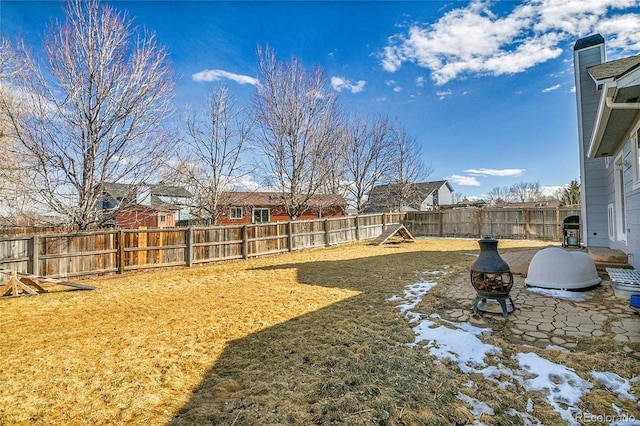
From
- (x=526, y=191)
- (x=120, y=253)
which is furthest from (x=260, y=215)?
(x=526, y=191)

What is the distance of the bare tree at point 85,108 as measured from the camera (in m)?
7.32

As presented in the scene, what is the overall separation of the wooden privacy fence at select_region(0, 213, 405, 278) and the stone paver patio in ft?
24.6

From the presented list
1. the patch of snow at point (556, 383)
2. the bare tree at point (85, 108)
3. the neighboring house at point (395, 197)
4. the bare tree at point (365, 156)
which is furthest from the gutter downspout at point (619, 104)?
the neighboring house at point (395, 197)

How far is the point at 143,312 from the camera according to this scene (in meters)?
4.57

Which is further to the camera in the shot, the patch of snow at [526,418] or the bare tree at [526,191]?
the bare tree at [526,191]

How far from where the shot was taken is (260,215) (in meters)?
22.9

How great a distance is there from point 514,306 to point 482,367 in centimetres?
195

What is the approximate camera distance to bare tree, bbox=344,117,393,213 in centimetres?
2100

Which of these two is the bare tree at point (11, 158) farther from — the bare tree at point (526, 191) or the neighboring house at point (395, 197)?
the bare tree at point (526, 191)

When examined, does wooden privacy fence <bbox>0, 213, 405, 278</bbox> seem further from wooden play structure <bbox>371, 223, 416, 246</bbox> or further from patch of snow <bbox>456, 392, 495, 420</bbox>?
patch of snow <bbox>456, 392, 495, 420</bbox>

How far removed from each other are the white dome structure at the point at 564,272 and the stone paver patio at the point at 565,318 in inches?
6.9

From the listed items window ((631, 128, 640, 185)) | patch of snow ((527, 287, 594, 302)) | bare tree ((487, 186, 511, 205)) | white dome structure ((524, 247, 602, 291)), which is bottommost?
patch of snow ((527, 287, 594, 302))

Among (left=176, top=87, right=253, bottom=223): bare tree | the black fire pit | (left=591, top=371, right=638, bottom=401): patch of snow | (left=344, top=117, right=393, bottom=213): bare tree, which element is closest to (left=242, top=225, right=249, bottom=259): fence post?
(left=176, top=87, right=253, bottom=223): bare tree

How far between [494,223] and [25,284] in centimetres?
1856
